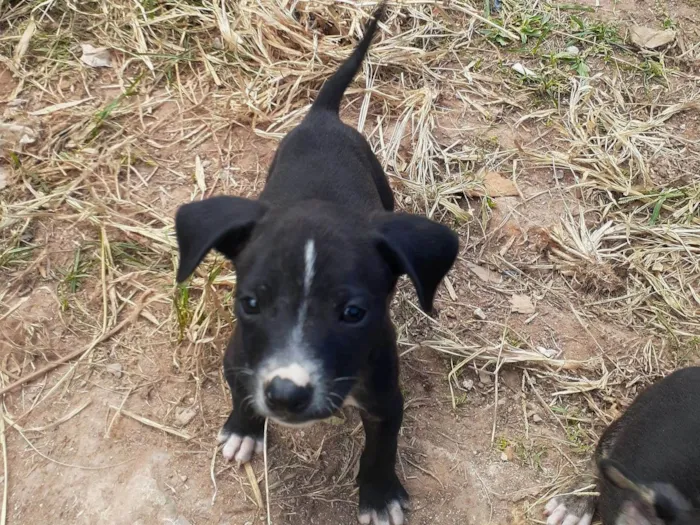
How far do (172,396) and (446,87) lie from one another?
353cm

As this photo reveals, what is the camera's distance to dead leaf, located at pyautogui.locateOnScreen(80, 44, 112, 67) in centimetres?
601

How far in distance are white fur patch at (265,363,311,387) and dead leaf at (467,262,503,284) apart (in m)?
2.56

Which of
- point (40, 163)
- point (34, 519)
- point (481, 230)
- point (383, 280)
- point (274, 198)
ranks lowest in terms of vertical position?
point (34, 519)

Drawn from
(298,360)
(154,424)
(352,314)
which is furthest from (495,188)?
(298,360)

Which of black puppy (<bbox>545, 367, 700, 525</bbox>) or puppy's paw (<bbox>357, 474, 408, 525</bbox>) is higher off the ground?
black puppy (<bbox>545, 367, 700, 525</bbox>)

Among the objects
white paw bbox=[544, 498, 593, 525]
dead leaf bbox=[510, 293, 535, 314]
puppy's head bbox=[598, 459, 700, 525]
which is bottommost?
white paw bbox=[544, 498, 593, 525]

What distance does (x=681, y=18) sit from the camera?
6.89m

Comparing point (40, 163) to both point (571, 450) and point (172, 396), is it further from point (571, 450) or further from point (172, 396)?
point (571, 450)

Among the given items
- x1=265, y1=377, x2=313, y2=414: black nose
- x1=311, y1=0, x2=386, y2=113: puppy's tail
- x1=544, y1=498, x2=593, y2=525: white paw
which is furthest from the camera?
x1=311, y1=0, x2=386, y2=113: puppy's tail

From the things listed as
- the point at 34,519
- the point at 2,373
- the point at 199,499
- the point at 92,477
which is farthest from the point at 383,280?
the point at 2,373

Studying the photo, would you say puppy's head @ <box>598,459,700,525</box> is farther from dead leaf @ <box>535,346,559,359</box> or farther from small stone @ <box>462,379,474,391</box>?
dead leaf @ <box>535,346,559,359</box>

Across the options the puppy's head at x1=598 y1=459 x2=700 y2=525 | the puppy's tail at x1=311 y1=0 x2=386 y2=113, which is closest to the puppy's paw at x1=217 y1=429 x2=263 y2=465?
the puppy's head at x1=598 y1=459 x2=700 y2=525

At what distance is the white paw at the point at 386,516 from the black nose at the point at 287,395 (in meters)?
1.39

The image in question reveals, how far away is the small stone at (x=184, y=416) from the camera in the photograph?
4.12 meters
